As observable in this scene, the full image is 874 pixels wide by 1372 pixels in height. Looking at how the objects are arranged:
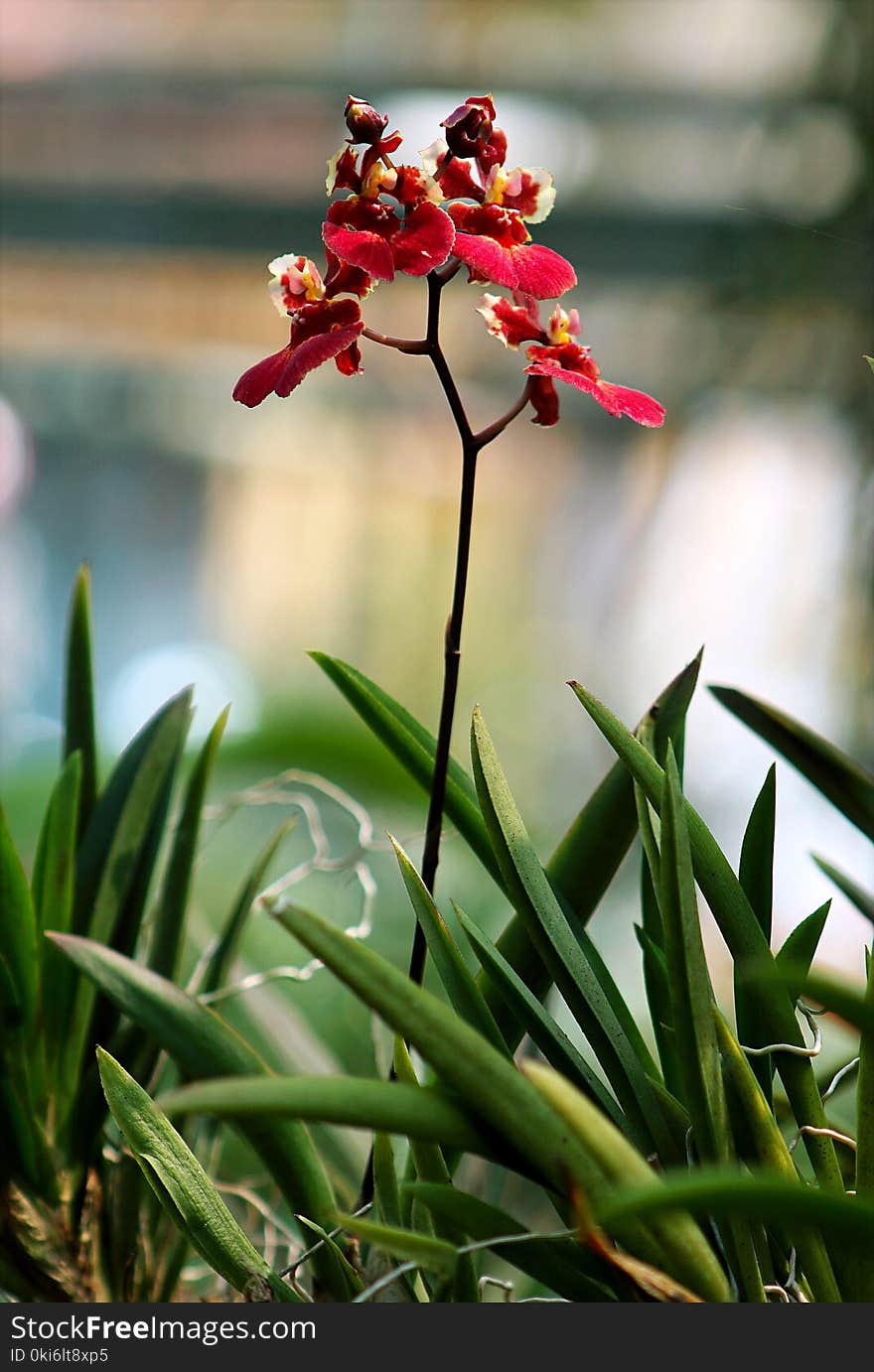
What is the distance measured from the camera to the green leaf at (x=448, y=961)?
23cm

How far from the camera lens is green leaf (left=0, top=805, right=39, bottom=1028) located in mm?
289

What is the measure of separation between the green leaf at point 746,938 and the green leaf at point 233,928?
16cm

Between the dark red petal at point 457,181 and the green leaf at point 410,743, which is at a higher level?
the dark red petal at point 457,181

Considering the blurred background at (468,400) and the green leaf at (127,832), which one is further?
the blurred background at (468,400)

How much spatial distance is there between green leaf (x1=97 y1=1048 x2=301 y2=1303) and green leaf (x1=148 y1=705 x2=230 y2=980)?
10cm

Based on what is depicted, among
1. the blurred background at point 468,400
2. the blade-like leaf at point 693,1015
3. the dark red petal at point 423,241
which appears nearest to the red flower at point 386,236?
the dark red petal at point 423,241

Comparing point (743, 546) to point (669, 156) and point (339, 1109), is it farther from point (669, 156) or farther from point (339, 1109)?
point (339, 1109)

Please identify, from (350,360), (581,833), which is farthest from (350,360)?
(581,833)

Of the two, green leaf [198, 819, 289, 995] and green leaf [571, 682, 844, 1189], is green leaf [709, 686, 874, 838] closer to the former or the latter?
green leaf [571, 682, 844, 1189]

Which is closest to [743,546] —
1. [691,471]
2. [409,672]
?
[691,471]

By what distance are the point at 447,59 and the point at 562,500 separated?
634 mm

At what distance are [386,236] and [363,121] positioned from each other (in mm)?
25

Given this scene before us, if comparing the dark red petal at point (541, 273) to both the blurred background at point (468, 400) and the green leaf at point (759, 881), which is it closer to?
the green leaf at point (759, 881)

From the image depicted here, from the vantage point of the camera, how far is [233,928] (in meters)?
0.36
